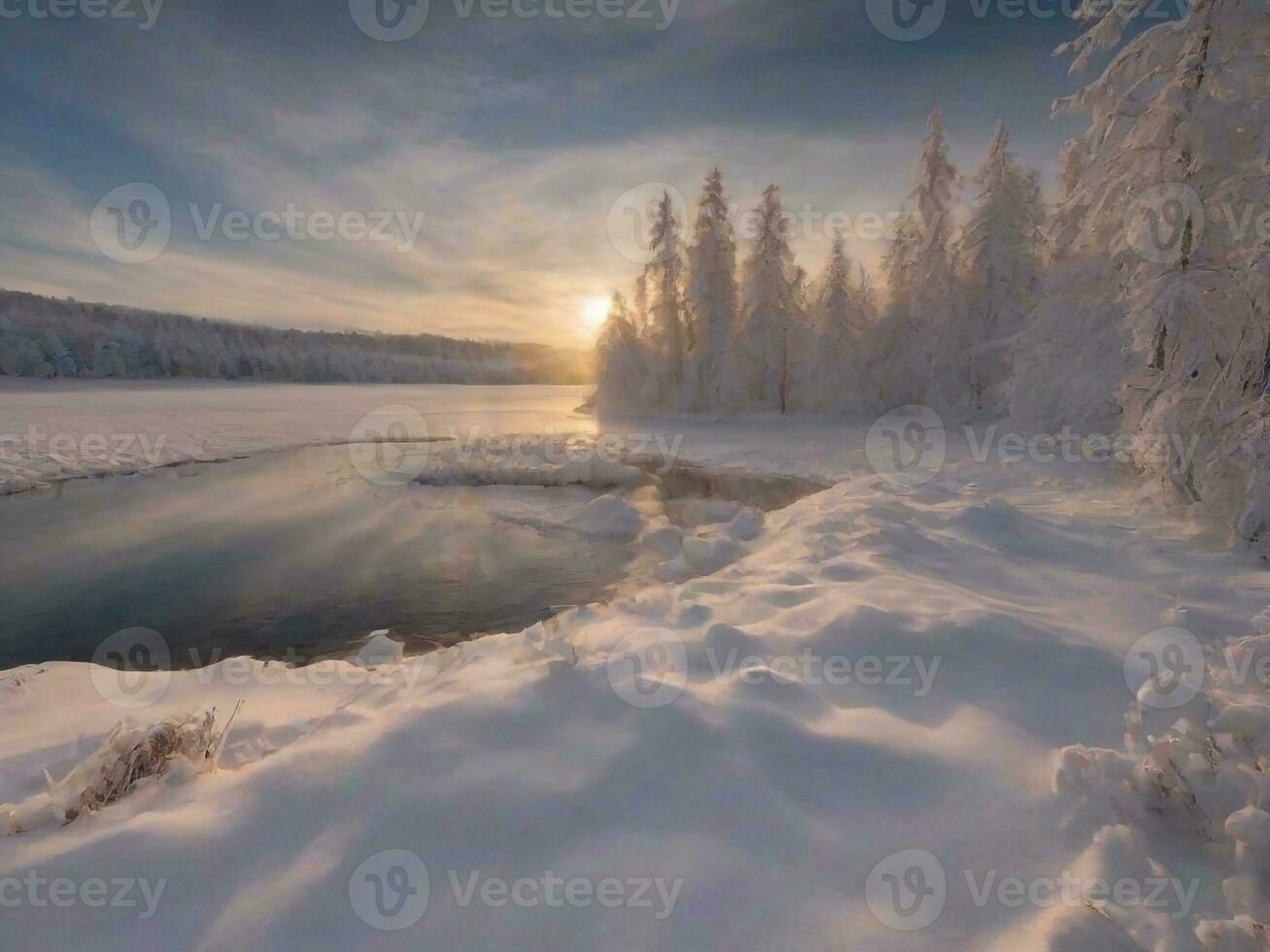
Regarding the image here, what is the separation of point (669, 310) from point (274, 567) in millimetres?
29043

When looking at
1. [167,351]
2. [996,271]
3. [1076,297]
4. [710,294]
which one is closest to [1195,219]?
[1076,297]

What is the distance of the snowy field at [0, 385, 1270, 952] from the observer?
219 centimetres

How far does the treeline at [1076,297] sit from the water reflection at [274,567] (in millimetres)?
8294

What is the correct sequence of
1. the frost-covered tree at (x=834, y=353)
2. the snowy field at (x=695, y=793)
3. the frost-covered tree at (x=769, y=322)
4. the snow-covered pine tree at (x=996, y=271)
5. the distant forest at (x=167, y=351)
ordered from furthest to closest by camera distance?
the distant forest at (x=167, y=351)
the frost-covered tree at (x=834, y=353)
the frost-covered tree at (x=769, y=322)
the snow-covered pine tree at (x=996, y=271)
the snowy field at (x=695, y=793)

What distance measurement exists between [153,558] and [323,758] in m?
8.62

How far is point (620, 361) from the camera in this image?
35.8 meters

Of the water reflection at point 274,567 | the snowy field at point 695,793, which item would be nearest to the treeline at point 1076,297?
the snowy field at point 695,793

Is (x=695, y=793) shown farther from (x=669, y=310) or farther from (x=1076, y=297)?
(x=669, y=310)

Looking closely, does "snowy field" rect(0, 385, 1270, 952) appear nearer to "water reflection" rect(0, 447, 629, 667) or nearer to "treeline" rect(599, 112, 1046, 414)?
"water reflection" rect(0, 447, 629, 667)

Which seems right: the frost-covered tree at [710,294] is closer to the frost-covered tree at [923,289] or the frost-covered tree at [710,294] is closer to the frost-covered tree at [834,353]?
the frost-covered tree at [834,353]

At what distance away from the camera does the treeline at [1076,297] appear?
7.09m

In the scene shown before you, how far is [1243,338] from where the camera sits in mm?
6906

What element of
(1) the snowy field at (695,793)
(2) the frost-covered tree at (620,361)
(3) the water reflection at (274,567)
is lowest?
(3) the water reflection at (274,567)

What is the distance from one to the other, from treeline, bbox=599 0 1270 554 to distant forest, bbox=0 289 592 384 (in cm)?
1171
